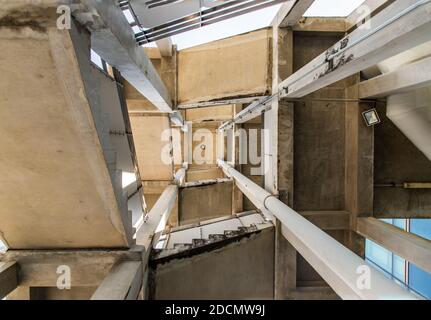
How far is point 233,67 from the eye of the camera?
4.94 metres

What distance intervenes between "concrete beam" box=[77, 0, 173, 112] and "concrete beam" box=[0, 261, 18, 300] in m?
2.45

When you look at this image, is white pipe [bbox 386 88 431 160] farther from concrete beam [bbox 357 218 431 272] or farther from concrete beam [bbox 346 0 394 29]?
concrete beam [bbox 346 0 394 29]

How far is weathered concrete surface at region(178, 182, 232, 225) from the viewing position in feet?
27.5

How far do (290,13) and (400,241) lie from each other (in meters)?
3.95

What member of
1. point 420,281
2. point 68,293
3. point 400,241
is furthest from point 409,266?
point 68,293

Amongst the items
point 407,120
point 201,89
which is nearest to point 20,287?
point 201,89

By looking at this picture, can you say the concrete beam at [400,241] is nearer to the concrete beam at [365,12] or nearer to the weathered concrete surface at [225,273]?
the weathered concrete surface at [225,273]

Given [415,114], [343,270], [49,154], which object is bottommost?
[343,270]

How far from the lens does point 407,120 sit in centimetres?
369

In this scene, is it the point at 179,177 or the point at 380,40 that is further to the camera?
the point at 179,177

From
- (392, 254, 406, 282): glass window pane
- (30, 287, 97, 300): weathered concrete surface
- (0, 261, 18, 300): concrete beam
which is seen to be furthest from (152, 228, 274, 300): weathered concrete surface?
(392, 254, 406, 282): glass window pane

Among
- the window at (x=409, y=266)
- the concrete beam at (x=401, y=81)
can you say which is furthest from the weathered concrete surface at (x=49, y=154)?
the window at (x=409, y=266)

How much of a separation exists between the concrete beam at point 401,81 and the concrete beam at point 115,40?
3.22 m

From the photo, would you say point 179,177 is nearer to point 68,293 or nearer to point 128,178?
point 128,178
